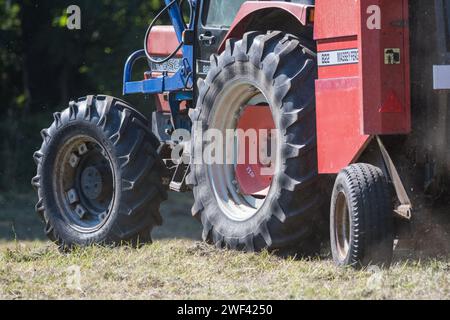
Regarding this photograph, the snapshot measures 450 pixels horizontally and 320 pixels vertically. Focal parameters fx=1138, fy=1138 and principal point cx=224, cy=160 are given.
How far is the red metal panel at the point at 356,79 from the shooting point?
6.86m

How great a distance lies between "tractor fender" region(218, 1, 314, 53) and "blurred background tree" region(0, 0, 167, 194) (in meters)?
7.71

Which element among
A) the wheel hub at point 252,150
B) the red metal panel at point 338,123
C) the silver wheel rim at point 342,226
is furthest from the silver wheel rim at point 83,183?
the silver wheel rim at point 342,226

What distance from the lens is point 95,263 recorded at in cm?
787

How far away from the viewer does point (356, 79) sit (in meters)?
7.02

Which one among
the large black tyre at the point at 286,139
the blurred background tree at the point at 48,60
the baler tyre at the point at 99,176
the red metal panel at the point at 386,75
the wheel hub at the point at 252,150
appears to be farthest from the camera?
the blurred background tree at the point at 48,60

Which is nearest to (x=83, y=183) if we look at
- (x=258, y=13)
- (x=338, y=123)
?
(x=258, y=13)

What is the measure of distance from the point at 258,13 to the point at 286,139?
47.0 inches

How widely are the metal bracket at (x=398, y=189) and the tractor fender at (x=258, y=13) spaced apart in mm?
1100

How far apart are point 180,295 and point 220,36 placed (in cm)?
319

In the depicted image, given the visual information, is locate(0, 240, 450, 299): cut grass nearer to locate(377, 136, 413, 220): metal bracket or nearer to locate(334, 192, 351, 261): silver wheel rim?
locate(334, 192, 351, 261): silver wheel rim

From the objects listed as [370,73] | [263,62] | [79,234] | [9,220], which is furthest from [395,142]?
[9,220]

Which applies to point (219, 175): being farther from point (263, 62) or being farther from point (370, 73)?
point (370, 73)

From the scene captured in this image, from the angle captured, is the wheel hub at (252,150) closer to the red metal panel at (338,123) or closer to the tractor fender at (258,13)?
the tractor fender at (258,13)

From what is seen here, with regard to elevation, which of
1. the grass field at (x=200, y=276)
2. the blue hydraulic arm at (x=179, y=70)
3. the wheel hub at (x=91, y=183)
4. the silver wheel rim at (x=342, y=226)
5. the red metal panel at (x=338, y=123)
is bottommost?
the grass field at (x=200, y=276)
